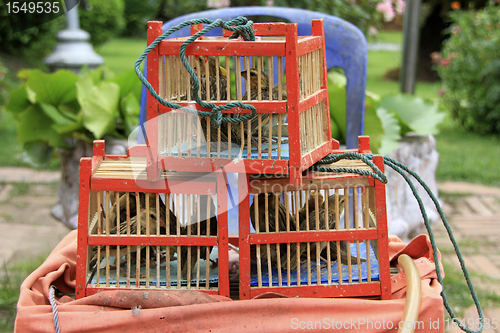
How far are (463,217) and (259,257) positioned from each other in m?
2.65

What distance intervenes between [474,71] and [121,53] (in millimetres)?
9649

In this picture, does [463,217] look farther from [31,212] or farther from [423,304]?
[31,212]

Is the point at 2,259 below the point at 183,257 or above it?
below

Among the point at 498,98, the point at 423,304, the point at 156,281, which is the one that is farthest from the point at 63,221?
the point at 498,98

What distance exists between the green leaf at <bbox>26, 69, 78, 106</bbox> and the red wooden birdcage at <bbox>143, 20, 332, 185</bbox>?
1.89 m

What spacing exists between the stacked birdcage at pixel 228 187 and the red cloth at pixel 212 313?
6 centimetres

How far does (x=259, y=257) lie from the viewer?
127 cm

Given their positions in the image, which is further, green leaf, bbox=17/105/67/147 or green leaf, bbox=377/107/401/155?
green leaf, bbox=17/105/67/147

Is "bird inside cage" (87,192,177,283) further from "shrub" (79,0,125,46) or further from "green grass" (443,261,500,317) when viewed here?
"shrub" (79,0,125,46)

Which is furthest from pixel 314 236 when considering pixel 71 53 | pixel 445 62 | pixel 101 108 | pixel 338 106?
pixel 445 62

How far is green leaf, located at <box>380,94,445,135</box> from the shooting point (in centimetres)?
299

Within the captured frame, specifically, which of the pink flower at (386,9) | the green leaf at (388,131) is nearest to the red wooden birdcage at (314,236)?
the green leaf at (388,131)

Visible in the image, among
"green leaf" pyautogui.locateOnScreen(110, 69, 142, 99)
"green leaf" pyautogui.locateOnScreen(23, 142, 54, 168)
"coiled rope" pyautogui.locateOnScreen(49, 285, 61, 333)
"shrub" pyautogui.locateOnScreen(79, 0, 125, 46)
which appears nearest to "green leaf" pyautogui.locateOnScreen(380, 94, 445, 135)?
"green leaf" pyautogui.locateOnScreen(110, 69, 142, 99)

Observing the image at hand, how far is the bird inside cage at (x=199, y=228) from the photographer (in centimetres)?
128
